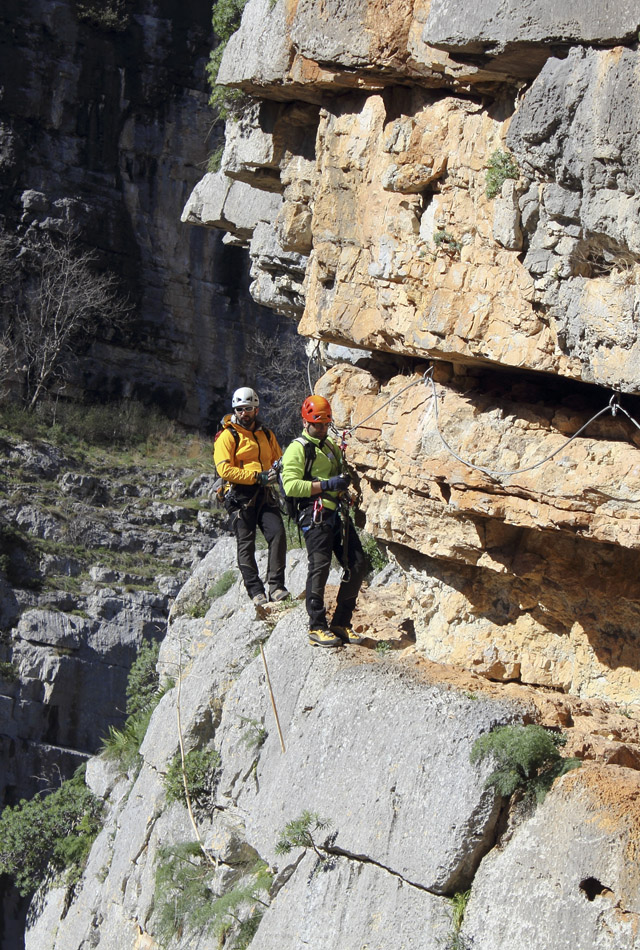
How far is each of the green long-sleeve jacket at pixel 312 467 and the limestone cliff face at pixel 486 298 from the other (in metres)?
0.53

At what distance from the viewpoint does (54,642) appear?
79.2 feet

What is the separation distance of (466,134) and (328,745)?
15.5 ft

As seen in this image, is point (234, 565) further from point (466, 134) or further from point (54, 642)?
point (54, 642)

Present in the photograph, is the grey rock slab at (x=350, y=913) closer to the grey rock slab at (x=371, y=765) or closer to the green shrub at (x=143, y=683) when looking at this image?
the grey rock slab at (x=371, y=765)

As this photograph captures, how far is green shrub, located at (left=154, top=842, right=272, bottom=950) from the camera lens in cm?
867

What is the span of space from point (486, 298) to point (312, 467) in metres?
1.93

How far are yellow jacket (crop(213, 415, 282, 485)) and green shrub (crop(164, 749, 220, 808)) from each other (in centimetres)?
260

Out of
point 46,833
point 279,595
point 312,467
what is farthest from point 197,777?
point 46,833

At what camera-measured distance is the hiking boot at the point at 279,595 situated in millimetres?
10430

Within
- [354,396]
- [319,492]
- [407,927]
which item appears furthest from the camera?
[354,396]

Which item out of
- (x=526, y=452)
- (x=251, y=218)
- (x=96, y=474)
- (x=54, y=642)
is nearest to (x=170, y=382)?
(x=96, y=474)

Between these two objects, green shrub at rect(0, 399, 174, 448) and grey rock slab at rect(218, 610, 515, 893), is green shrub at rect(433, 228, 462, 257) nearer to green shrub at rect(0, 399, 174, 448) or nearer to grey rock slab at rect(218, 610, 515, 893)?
grey rock slab at rect(218, 610, 515, 893)

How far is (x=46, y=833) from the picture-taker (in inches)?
597

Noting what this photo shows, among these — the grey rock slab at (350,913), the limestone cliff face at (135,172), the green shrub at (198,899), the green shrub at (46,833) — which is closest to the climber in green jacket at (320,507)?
the grey rock slab at (350,913)
